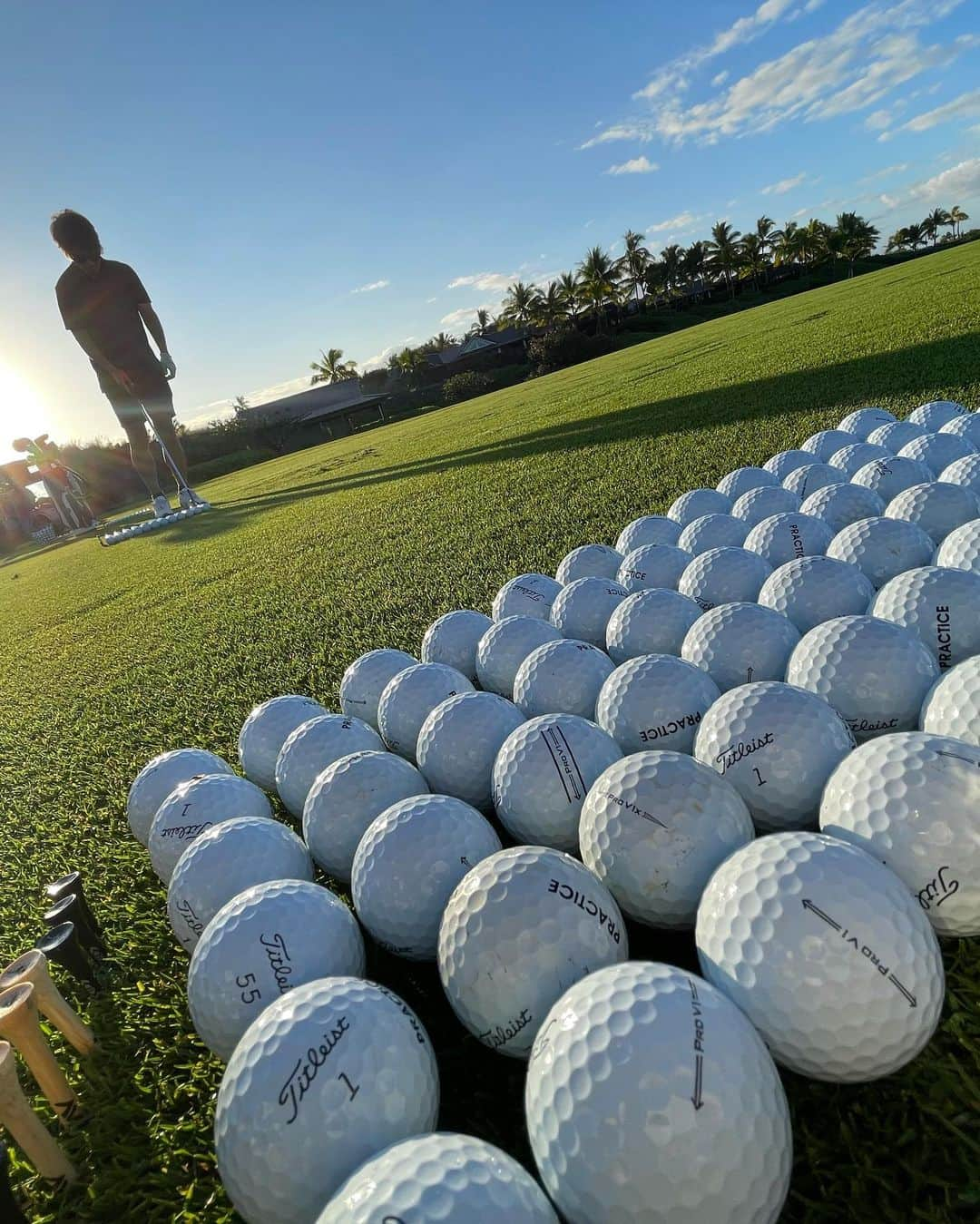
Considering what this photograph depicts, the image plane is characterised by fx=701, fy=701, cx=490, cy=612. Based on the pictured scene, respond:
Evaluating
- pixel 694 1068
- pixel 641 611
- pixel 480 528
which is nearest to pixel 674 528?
pixel 641 611

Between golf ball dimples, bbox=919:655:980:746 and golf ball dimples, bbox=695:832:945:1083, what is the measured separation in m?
0.68

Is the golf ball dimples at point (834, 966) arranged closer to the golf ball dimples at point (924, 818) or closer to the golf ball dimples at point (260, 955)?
the golf ball dimples at point (924, 818)

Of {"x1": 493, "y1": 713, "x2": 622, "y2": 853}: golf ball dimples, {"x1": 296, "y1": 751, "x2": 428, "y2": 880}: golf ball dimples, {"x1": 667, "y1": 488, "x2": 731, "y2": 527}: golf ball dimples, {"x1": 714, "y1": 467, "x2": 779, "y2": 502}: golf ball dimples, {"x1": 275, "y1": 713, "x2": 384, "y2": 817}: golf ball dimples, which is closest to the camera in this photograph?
{"x1": 493, "y1": 713, "x2": 622, "y2": 853}: golf ball dimples

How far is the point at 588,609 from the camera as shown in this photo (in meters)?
3.36

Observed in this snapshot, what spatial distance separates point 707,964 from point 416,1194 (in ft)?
2.55

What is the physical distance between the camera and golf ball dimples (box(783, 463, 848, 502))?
4.11 metres

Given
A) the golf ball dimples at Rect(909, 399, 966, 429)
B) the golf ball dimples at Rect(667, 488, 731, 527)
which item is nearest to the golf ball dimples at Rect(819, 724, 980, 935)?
the golf ball dimples at Rect(667, 488, 731, 527)

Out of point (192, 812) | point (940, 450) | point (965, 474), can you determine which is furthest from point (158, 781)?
point (940, 450)

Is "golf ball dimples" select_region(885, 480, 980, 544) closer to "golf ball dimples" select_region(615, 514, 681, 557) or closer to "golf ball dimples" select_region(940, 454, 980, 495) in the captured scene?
"golf ball dimples" select_region(940, 454, 980, 495)

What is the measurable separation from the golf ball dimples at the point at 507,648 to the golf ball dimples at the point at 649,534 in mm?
1002

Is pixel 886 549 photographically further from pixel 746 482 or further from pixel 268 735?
pixel 268 735

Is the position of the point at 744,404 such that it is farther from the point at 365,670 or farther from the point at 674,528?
the point at 365,670

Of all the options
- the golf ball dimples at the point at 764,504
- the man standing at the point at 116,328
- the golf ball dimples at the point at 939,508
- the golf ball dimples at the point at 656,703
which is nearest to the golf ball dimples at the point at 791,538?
the golf ball dimples at the point at 939,508

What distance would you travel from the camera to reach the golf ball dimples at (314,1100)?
130 centimetres
